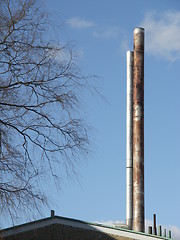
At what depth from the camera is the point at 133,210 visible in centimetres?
3180

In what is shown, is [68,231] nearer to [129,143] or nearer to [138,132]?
[129,143]

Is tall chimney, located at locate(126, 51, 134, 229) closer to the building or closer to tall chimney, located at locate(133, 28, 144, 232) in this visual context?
tall chimney, located at locate(133, 28, 144, 232)

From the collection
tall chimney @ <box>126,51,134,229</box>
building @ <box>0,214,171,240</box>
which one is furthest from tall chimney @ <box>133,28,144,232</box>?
building @ <box>0,214,171,240</box>

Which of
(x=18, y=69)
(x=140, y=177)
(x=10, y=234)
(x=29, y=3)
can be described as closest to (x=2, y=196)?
(x=18, y=69)

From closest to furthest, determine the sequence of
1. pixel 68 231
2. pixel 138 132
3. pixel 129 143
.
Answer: pixel 68 231, pixel 138 132, pixel 129 143

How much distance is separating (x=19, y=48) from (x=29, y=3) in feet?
4.46

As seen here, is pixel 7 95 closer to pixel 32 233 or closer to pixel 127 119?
pixel 32 233

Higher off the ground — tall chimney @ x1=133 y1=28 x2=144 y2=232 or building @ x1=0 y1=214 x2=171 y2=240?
tall chimney @ x1=133 y1=28 x2=144 y2=232

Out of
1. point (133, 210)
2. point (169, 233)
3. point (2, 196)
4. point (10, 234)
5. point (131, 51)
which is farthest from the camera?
point (169, 233)

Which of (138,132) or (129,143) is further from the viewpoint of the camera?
(129,143)

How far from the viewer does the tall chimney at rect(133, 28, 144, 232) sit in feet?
103

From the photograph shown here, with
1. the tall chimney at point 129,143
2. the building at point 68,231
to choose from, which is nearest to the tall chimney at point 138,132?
the tall chimney at point 129,143

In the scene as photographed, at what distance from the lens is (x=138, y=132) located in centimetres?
3281

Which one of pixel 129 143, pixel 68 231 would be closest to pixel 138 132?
pixel 129 143
